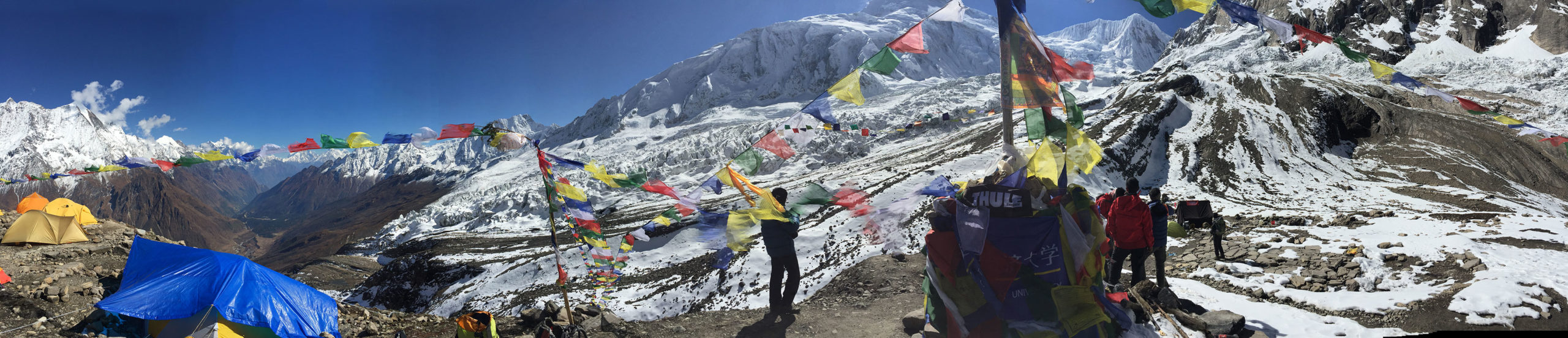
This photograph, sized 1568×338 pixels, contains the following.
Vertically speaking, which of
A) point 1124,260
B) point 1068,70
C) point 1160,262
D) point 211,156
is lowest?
point 1160,262

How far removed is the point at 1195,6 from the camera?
532 cm

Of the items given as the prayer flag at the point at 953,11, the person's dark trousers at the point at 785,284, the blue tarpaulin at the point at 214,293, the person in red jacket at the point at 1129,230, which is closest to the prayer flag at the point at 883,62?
the prayer flag at the point at 953,11

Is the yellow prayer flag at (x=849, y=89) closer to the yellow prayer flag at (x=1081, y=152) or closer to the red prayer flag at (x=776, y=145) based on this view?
the red prayer flag at (x=776, y=145)

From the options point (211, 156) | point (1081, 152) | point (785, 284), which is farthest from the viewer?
point (211, 156)

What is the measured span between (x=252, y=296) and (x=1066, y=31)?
201689 millimetres

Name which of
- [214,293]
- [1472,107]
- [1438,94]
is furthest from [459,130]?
[1472,107]

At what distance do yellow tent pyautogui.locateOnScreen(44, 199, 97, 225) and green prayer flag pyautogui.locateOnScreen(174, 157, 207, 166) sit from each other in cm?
822

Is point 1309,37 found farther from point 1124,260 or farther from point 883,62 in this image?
point 883,62

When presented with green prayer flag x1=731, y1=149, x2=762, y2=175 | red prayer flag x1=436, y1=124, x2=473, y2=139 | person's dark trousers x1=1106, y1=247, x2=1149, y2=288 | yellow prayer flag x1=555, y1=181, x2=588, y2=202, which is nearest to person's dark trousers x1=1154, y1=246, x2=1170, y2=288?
person's dark trousers x1=1106, y1=247, x2=1149, y2=288

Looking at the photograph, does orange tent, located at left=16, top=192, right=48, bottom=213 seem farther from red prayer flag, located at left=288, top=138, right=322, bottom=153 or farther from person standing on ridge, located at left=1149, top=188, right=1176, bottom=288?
person standing on ridge, located at left=1149, top=188, right=1176, bottom=288

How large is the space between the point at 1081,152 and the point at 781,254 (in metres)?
3.73

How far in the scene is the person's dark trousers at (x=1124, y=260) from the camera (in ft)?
24.0

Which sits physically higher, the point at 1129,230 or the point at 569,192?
the point at 569,192

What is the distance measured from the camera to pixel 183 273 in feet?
26.6
